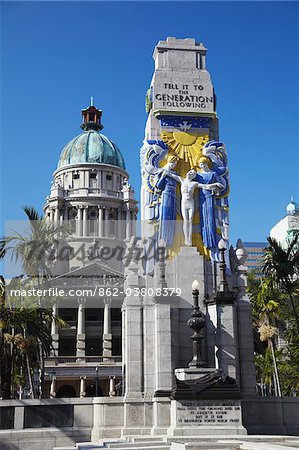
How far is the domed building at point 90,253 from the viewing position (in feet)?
272

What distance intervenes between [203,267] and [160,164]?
645 cm

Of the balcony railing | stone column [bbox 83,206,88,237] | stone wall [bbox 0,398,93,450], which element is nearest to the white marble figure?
stone wall [bbox 0,398,93,450]

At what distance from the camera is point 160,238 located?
3228 cm

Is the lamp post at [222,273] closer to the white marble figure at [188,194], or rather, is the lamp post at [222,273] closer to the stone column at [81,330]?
the white marble figure at [188,194]

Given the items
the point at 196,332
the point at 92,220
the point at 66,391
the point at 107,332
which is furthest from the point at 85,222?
the point at 196,332

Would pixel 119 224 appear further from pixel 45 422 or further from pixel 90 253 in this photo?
pixel 45 422

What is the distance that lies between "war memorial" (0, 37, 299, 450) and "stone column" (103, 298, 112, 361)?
5341 centimetres

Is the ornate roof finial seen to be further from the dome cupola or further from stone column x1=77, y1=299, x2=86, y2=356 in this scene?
stone column x1=77, y1=299, x2=86, y2=356

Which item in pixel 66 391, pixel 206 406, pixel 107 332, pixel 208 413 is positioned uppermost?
pixel 107 332

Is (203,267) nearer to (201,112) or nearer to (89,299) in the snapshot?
(201,112)

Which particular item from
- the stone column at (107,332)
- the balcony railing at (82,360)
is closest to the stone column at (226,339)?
the balcony railing at (82,360)

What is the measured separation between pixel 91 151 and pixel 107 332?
43.9 m

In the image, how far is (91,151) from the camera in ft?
392

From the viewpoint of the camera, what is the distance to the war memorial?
2664cm
